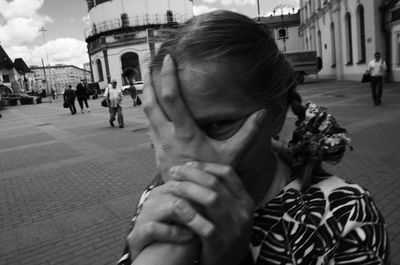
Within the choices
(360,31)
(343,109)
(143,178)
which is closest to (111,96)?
(143,178)

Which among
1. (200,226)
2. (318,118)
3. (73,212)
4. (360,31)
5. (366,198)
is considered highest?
(360,31)

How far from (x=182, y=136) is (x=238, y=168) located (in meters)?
0.16

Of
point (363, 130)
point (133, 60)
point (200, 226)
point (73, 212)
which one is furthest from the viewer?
point (133, 60)

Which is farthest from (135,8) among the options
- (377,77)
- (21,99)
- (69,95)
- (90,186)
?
(90,186)

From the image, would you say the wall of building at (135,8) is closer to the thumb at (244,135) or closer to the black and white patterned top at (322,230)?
the black and white patterned top at (322,230)

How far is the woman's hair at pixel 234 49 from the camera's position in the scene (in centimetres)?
89

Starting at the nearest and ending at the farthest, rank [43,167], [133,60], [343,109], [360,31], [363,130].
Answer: [43,167]
[363,130]
[343,109]
[360,31]
[133,60]

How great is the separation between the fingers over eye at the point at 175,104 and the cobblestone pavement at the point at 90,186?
549 millimetres

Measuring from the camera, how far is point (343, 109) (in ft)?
38.3

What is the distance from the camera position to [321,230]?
0.94 m

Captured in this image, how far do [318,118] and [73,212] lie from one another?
4.25m

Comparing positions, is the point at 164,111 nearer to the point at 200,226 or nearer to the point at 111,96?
the point at 200,226

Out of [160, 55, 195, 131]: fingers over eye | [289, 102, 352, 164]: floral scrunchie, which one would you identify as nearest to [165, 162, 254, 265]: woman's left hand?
[160, 55, 195, 131]: fingers over eye

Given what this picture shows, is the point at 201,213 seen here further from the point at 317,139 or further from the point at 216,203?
the point at 317,139
